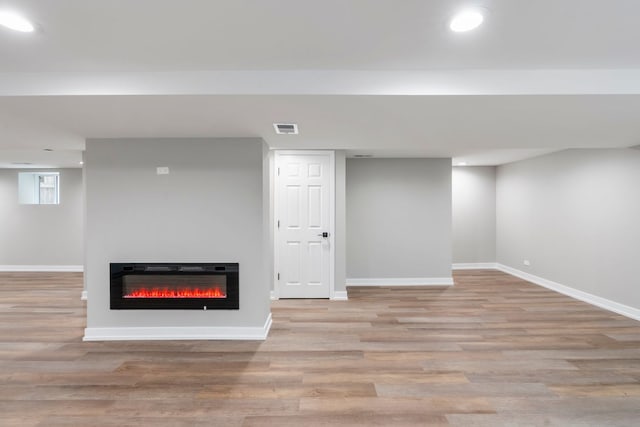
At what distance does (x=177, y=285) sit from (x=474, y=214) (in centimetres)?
645

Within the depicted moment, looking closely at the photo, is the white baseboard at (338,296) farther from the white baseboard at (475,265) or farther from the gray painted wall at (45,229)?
the gray painted wall at (45,229)

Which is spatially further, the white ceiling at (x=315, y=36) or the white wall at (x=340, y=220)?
the white wall at (x=340, y=220)

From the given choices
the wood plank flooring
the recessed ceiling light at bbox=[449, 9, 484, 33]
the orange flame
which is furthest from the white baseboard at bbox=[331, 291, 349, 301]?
the recessed ceiling light at bbox=[449, 9, 484, 33]

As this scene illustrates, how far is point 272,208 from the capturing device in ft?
16.2

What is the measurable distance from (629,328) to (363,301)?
317cm

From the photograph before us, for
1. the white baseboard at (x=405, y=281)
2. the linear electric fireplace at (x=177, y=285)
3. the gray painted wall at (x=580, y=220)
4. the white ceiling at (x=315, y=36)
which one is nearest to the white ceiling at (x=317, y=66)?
the white ceiling at (x=315, y=36)

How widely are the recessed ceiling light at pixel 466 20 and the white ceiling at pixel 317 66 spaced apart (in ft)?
0.17

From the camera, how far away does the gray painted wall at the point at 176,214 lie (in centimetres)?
349

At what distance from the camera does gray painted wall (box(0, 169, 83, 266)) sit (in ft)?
24.0

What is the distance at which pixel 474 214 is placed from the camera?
7.36 metres

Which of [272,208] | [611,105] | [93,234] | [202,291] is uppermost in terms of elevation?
[611,105]

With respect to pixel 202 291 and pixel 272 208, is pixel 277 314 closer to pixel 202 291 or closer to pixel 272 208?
pixel 202 291

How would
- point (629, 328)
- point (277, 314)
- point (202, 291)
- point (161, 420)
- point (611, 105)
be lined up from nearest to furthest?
1. point (161, 420)
2. point (611, 105)
3. point (202, 291)
4. point (629, 328)
5. point (277, 314)

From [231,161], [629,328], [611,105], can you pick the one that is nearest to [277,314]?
[231,161]
